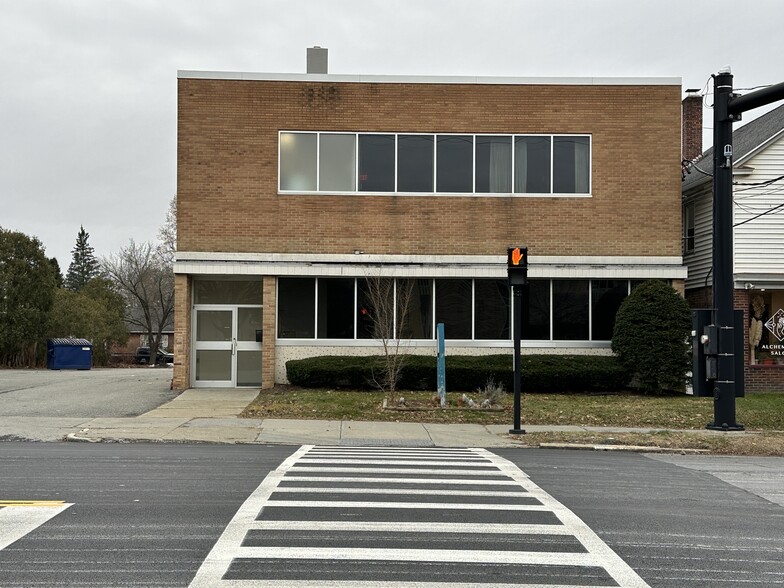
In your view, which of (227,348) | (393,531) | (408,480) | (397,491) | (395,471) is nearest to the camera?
(393,531)

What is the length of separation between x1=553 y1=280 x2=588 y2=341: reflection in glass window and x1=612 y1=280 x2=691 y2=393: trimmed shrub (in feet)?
4.42

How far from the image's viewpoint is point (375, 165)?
21812 mm

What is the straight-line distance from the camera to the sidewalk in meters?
13.6

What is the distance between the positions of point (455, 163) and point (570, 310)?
5.23 m

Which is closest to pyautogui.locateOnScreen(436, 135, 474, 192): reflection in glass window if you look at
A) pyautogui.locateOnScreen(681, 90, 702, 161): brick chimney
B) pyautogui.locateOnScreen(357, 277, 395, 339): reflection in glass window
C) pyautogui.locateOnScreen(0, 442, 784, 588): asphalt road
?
pyautogui.locateOnScreen(357, 277, 395, 339): reflection in glass window

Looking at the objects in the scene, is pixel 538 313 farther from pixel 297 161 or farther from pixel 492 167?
pixel 297 161

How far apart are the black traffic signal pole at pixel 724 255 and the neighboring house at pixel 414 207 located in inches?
254

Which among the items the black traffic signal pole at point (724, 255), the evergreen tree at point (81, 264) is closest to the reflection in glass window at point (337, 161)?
the black traffic signal pole at point (724, 255)

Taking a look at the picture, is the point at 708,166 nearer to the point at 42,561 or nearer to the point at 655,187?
the point at 655,187

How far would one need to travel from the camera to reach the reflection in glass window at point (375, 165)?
2177 centimetres

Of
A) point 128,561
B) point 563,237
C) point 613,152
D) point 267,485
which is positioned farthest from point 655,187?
point 128,561

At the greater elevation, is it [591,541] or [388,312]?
[388,312]

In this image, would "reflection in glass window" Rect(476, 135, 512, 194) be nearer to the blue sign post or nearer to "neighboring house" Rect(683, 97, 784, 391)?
the blue sign post

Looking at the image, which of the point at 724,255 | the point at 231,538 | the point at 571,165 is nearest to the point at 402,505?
the point at 231,538
